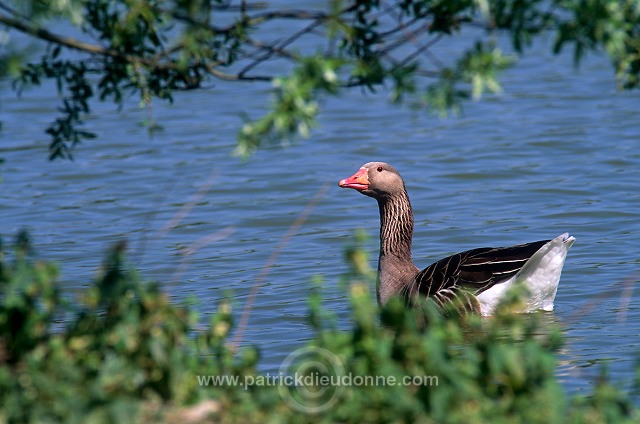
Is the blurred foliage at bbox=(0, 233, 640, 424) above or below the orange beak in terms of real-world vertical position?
above

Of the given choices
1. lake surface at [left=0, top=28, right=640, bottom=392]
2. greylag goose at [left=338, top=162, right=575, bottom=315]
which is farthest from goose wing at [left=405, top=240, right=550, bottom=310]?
lake surface at [left=0, top=28, right=640, bottom=392]

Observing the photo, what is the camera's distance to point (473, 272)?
9773mm

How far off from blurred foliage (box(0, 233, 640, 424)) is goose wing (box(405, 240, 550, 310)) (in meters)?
4.46

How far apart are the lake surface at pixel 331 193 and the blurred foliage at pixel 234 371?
2661 mm

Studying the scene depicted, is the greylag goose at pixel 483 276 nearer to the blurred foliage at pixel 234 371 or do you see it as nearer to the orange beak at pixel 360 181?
the orange beak at pixel 360 181

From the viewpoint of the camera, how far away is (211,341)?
17.8 feet

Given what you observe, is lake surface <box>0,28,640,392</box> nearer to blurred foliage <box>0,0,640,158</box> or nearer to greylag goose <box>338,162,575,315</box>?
greylag goose <box>338,162,575,315</box>

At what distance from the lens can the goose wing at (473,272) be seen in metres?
9.62

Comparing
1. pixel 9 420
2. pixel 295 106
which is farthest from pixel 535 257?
pixel 9 420

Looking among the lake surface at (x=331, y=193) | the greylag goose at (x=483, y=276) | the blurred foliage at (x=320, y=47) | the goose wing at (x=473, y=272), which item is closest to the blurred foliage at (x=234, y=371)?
the blurred foliage at (x=320, y=47)

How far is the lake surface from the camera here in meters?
10.4

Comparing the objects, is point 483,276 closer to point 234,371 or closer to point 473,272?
point 473,272

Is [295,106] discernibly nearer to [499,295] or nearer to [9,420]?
[9,420]

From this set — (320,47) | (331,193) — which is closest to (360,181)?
(331,193)
